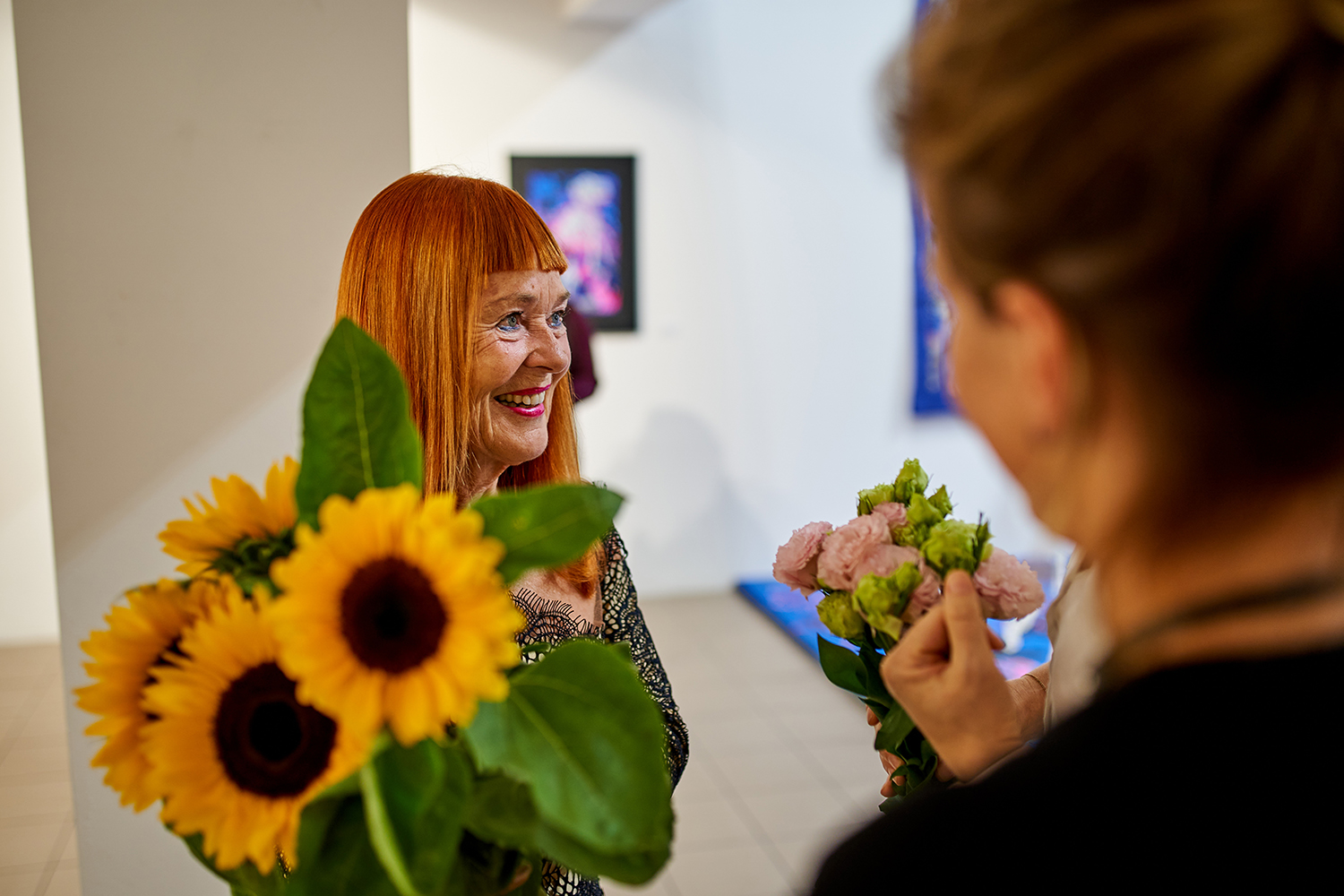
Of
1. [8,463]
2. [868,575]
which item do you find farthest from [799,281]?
[868,575]

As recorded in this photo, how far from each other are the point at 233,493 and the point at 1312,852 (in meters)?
0.62

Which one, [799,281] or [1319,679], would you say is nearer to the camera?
[1319,679]

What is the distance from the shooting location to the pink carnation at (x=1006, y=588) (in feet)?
2.99

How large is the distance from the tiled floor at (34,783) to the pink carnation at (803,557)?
2.92 meters

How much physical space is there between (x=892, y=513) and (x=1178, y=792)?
1.80 feet

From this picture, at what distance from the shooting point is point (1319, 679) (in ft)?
1.61

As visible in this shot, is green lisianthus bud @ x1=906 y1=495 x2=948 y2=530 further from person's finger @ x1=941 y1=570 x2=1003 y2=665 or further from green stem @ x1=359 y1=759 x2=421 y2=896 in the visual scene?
green stem @ x1=359 y1=759 x2=421 y2=896

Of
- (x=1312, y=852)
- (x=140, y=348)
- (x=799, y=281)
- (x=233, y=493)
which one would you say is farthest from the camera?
(x=799, y=281)

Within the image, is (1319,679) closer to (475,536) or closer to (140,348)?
(475,536)

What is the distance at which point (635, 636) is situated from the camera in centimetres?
149

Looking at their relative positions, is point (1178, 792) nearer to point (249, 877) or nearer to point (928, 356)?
point (249, 877)

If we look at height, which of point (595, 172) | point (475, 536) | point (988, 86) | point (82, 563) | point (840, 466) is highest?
point (595, 172)

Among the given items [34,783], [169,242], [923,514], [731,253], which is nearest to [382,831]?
[923,514]

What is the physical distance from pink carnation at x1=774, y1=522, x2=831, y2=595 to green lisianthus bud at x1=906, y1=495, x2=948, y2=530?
0.36ft
